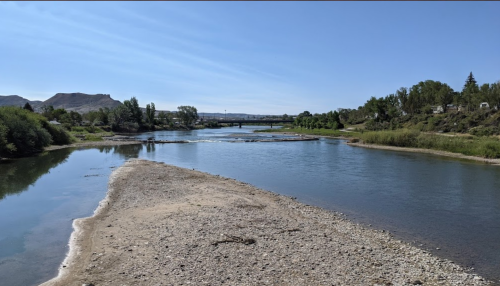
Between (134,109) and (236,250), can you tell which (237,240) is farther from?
(134,109)

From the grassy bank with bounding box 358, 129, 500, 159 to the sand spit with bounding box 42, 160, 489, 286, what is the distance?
39287 millimetres

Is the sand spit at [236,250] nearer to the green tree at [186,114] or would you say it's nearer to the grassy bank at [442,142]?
the grassy bank at [442,142]

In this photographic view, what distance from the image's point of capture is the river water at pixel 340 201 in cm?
1152

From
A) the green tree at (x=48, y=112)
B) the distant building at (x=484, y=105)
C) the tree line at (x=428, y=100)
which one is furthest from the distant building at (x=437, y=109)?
the green tree at (x=48, y=112)

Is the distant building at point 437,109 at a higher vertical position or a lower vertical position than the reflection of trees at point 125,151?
higher

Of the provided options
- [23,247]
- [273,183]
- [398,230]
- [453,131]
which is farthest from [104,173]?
[453,131]

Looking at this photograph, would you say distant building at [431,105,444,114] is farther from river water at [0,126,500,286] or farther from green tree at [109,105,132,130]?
green tree at [109,105,132,130]

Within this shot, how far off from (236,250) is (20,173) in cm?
2905

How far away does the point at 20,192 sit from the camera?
22516 millimetres

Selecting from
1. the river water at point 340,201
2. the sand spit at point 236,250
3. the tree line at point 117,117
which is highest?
the tree line at point 117,117

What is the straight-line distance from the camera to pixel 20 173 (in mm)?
30844

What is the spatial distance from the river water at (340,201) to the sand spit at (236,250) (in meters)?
1.17

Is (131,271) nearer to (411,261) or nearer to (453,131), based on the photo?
(411,261)

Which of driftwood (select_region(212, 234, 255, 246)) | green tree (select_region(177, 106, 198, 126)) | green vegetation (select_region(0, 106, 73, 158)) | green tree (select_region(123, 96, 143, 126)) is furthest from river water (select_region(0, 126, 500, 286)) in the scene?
green tree (select_region(177, 106, 198, 126))
